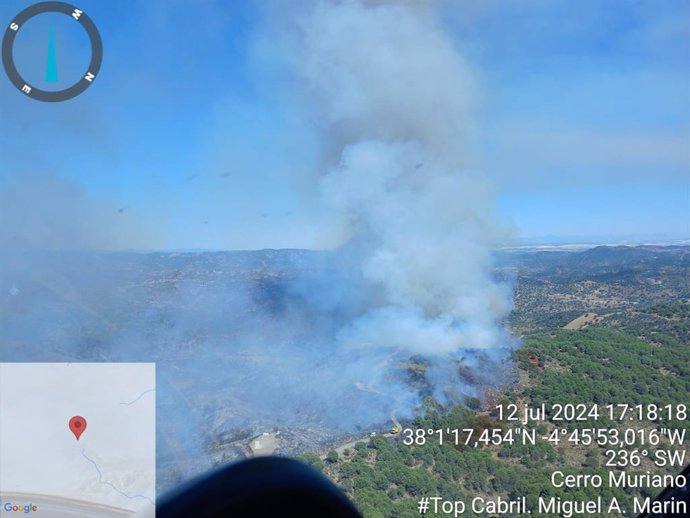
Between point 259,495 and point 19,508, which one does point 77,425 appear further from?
point 259,495

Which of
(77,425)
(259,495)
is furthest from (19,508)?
(259,495)

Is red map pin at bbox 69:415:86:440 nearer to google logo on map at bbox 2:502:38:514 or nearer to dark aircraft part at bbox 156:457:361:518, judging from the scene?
google logo on map at bbox 2:502:38:514

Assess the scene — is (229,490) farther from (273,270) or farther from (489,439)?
(273,270)

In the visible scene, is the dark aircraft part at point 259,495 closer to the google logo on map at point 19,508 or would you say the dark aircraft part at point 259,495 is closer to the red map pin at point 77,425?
the google logo on map at point 19,508

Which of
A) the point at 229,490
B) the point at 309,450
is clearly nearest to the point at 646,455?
the point at 309,450

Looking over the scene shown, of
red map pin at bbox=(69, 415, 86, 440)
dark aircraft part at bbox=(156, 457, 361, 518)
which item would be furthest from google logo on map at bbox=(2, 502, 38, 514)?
dark aircraft part at bbox=(156, 457, 361, 518)
